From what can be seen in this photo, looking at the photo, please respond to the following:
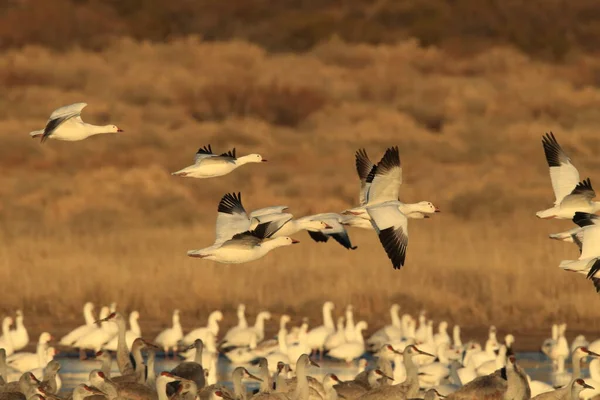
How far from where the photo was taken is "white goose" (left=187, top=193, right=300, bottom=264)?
1369cm

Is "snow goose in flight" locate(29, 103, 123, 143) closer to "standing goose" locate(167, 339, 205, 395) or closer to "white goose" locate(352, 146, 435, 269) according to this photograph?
"standing goose" locate(167, 339, 205, 395)

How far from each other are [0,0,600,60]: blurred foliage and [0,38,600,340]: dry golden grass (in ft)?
5.10

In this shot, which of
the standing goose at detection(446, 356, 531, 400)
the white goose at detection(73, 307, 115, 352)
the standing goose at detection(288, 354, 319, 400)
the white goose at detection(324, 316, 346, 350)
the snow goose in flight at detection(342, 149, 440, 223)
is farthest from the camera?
the white goose at detection(324, 316, 346, 350)

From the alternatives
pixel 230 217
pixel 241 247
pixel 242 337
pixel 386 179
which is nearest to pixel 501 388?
pixel 386 179

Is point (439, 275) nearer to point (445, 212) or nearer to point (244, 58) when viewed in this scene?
point (445, 212)

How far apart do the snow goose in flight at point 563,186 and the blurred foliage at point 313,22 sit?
35995mm

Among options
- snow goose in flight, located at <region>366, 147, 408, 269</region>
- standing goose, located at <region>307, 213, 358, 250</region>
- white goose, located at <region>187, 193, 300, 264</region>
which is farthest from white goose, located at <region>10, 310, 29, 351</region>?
snow goose in flight, located at <region>366, 147, 408, 269</region>

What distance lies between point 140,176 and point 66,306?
12991 mm

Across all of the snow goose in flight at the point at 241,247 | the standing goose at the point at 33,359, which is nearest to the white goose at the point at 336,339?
the standing goose at the point at 33,359

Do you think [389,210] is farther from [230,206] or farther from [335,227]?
[230,206]

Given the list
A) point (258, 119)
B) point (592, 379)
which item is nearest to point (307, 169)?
point (258, 119)

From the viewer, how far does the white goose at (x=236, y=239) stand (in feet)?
44.9

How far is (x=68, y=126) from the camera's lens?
14305 millimetres

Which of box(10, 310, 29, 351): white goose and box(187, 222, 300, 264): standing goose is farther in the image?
box(10, 310, 29, 351): white goose
